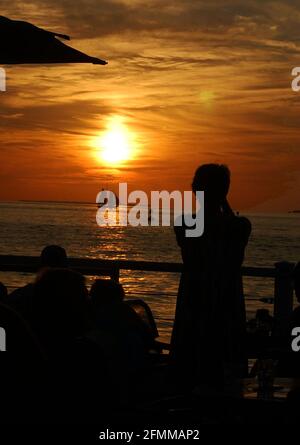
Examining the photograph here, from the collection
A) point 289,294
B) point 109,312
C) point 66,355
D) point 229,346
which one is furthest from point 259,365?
point 289,294

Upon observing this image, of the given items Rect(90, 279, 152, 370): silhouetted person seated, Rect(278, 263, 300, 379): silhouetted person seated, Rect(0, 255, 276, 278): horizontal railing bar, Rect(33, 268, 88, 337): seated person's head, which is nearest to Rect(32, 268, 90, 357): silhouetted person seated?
Rect(33, 268, 88, 337): seated person's head

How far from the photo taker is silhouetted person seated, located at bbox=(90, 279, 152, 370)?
420 cm

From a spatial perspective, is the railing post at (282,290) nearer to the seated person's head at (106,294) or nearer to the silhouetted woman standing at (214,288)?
the silhouetted woman standing at (214,288)

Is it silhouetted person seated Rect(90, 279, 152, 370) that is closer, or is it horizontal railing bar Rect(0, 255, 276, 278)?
silhouetted person seated Rect(90, 279, 152, 370)

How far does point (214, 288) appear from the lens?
4.82 m

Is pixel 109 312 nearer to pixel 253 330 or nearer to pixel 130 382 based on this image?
pixel 130 382

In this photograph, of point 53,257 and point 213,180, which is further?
point 53,257

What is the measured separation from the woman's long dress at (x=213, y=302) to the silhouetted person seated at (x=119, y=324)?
456 mm

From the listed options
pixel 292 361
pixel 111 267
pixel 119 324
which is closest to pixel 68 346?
pixel 119 324

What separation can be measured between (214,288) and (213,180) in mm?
641

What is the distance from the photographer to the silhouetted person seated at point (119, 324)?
4.20 m

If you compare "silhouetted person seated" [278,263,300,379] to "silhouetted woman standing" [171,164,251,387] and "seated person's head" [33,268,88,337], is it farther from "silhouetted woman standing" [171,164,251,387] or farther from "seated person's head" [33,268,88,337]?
"seated person's head" [33,268,88,337]

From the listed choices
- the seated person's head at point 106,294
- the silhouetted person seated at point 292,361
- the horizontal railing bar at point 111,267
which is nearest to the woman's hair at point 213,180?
the seated person's head at point 106,294

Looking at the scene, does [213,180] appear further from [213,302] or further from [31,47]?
[31,47]
